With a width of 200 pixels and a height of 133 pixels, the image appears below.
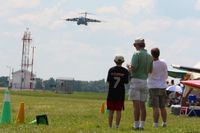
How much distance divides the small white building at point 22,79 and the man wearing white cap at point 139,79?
137m

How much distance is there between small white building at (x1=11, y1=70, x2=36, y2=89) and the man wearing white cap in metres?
137

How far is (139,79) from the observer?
39.8 feet

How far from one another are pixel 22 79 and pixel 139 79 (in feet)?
450

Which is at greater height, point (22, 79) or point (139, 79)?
point (22, 79)

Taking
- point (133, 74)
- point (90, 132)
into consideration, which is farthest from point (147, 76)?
point (90, 132)

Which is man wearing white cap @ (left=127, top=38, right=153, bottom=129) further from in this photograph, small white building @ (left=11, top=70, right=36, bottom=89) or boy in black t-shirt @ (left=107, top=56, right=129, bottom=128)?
small white building @ (left=11, top=70, right=36, bottom=89)

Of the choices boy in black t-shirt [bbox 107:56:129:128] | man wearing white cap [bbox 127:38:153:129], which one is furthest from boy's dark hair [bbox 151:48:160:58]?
boy in black t-shirt [bbox 107:56:129:128]

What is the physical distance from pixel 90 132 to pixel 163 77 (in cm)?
321

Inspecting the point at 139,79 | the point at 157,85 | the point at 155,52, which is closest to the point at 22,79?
the point at 155,52

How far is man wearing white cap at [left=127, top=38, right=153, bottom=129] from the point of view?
12055mm

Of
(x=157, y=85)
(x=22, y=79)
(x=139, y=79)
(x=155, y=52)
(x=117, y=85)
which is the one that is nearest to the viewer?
(x=117, y=85)

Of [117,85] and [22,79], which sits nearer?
[117,85]

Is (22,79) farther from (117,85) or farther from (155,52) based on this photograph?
(117,85)

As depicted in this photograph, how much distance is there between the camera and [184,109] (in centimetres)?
2139
